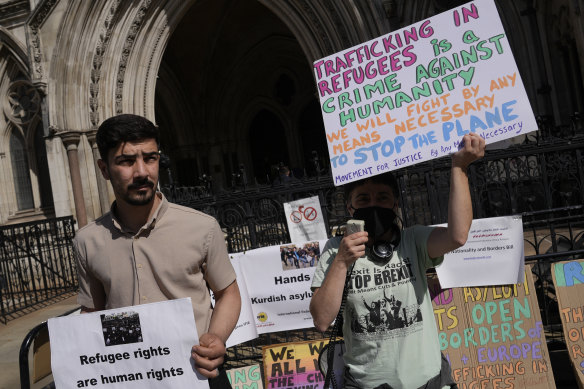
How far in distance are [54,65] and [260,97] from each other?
8.54 meters

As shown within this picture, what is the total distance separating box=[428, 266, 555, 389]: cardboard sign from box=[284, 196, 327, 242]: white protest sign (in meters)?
2.13

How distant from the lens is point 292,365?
146 inches

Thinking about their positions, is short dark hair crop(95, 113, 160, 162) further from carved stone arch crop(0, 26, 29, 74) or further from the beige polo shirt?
carved stone arch crop(0, 26, 29, 74)

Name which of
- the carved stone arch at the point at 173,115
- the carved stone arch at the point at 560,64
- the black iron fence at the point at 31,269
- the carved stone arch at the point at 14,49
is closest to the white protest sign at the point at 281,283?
the black iron fence at the point at 31,269

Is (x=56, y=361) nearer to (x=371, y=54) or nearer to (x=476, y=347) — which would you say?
(x=371, y=54)

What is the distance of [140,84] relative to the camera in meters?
12.2

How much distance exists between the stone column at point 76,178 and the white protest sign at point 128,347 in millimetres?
10542

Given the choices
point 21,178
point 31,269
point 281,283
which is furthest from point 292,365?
point 21,178

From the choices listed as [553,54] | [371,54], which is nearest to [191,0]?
[553,54]

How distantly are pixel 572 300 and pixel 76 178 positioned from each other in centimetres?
1088

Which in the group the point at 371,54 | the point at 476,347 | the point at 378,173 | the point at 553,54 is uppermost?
the point at 553,54

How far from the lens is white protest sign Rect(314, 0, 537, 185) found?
88.7 inches

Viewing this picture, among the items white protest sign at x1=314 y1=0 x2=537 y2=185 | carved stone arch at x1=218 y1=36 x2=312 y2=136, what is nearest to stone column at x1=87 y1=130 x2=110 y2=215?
carved stone arch at x1=218 y1=36 x2=312 y2=136

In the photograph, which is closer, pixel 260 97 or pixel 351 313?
pixel 351 313
